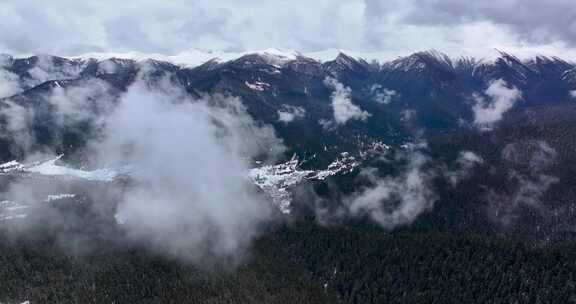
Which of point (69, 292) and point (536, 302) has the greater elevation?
point (69, 292)

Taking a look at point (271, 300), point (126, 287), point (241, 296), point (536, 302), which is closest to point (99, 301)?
point (126, 287)

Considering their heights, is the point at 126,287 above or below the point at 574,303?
above

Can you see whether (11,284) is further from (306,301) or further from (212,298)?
(306,301)

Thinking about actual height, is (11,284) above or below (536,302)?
above

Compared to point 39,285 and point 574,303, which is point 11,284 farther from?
point 574,303

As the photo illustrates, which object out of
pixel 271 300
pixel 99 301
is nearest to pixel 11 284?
pixel 99 301

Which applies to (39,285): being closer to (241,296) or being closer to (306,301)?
(241,296)

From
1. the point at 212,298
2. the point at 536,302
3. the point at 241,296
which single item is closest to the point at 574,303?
the point at 536,302
